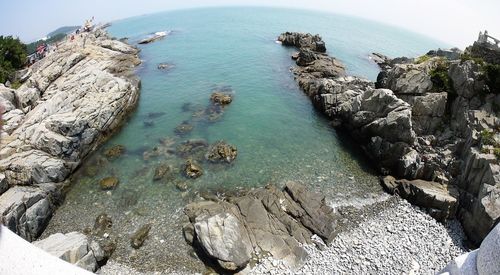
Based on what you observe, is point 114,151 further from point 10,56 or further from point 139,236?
point 10,56

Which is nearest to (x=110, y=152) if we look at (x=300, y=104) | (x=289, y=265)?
(x=289, y=265)

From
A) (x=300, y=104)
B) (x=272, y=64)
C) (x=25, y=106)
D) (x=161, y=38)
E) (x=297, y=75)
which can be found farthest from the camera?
(x=161, y=38)

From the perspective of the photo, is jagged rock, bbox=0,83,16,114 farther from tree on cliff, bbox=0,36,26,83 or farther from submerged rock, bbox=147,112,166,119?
submerged rock, bbox=147,112,166,119

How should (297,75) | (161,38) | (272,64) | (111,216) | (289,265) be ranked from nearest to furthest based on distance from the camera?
(289,265)
(111,216)
(297,75)
(272,64)
(161,38)

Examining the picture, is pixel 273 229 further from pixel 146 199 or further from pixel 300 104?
pixel 300 104

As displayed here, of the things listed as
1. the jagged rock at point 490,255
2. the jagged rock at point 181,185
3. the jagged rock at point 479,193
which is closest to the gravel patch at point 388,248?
the jagged rock at point 479,193

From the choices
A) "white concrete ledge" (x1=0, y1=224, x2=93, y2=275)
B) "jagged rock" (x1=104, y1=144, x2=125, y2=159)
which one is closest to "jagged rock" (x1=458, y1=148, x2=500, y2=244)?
"white concrete ledge" (x1=0, y1=224, x2=93, y2=275)

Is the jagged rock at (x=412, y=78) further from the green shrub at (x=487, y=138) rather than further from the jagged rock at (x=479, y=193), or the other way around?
the jagged rock at (x=479, y=193)

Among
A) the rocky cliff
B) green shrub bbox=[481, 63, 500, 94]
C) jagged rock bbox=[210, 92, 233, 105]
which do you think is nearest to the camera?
the rocky cliff
